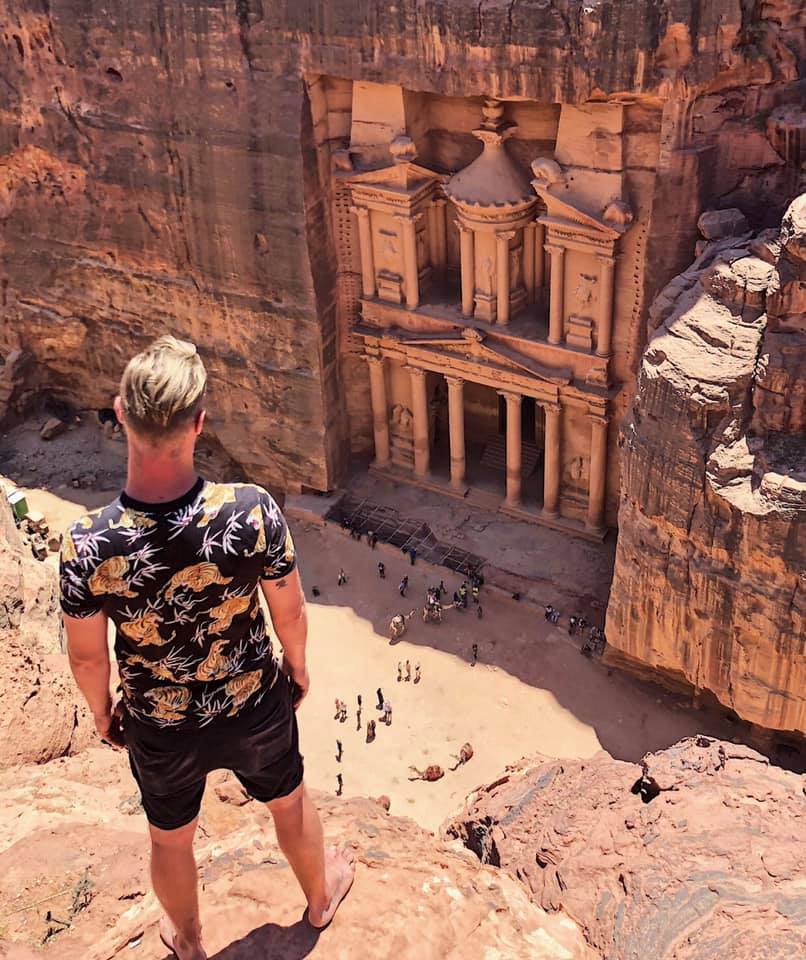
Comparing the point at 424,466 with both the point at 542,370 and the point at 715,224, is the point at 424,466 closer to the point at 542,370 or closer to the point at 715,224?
the point at 542,370

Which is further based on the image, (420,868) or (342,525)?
(342,525)

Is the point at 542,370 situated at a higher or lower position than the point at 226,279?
lower

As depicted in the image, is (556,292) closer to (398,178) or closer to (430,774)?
(398,178)

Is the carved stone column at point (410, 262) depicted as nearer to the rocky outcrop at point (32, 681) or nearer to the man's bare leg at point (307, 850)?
the rocky outcrop at point (32, 681)

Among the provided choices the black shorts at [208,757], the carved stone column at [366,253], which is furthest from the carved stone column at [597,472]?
the black shorts at [208,757]

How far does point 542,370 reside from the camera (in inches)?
892

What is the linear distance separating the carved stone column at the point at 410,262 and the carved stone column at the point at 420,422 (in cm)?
163

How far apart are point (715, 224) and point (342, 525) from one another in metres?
10.6

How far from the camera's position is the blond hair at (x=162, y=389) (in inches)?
233

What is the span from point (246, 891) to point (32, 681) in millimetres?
6002

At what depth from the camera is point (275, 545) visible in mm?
6512

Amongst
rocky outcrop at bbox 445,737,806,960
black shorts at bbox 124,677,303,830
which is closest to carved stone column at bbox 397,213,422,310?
rocky outcrop at bbox 445,737,806,960

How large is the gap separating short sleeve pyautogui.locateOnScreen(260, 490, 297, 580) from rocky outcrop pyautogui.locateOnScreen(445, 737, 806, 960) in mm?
3504

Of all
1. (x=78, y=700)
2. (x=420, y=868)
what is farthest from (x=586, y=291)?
(x=420, y=868)
